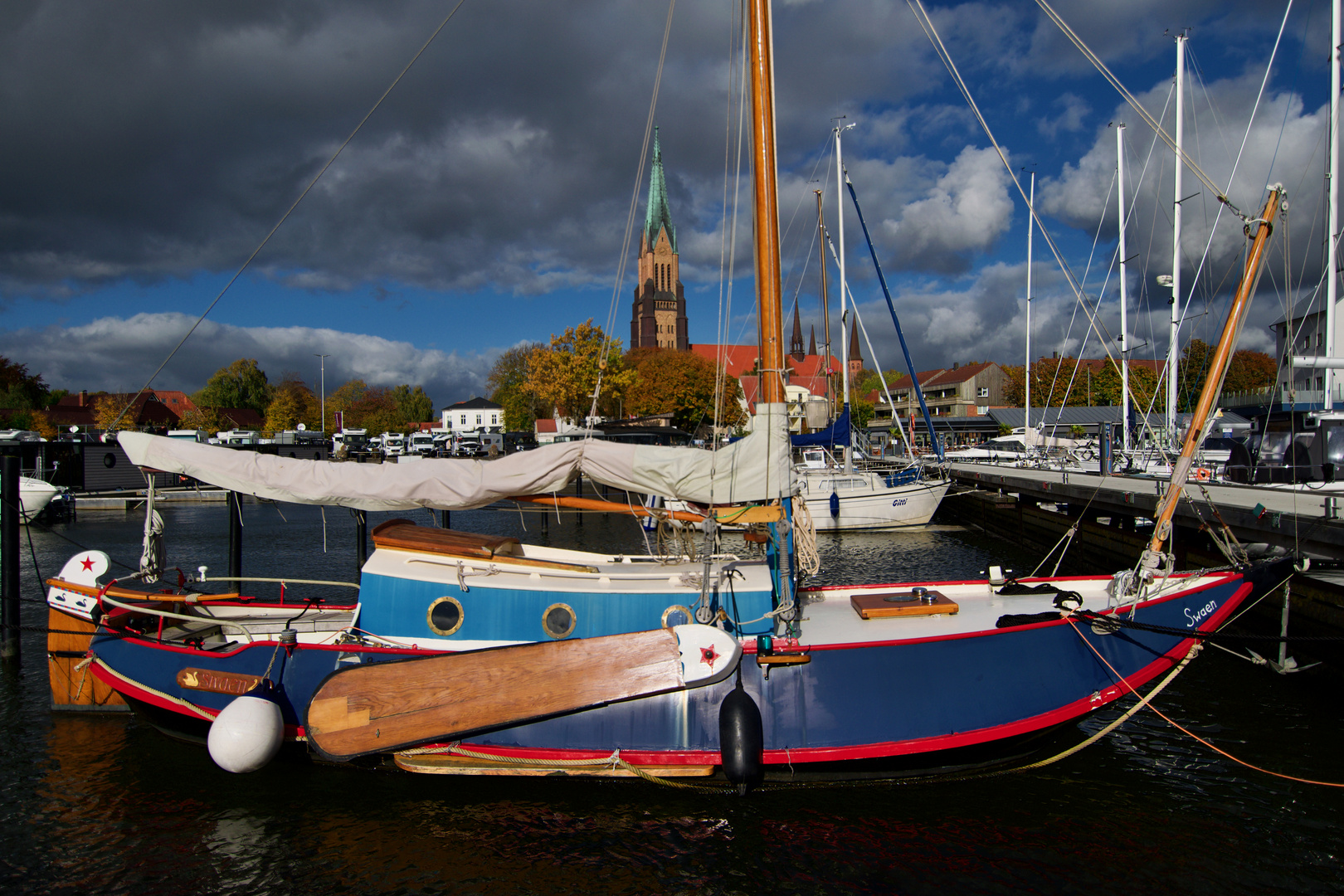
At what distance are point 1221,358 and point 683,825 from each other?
7040 mm

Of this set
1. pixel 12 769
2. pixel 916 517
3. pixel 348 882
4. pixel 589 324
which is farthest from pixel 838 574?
pixel 589 324

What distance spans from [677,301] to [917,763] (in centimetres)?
13162

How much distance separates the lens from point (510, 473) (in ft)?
24.5

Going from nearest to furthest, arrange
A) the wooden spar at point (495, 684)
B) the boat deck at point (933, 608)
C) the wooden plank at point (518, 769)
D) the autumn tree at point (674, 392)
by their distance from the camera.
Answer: the wooden spar at point (495, 684) → the wooden plank at point (518, 769) → the boat deck at point (933, 608) → the autumn tree at point (674, 392)

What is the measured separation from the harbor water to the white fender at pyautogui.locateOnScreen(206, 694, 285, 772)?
63cm

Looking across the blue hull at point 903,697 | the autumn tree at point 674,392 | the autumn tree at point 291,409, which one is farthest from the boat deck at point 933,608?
the autumn tree at point 291,409

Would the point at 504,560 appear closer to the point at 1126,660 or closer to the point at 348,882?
the point at 348,882

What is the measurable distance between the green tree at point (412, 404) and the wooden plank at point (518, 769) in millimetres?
100856

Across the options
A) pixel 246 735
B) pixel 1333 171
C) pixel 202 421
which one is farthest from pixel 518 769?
pixel 202 421

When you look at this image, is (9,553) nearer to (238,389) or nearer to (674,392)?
(674,392)

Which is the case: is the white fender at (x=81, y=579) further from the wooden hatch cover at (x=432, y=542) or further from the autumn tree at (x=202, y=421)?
the autumn tree at (x=202, y=421)

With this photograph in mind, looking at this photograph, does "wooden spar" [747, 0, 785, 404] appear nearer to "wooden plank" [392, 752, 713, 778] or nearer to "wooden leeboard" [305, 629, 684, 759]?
"wooden leeboard" [305, 629, 684, 759]

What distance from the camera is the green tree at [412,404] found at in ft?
346

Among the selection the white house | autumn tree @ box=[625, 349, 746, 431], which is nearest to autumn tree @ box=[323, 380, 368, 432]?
the white house
